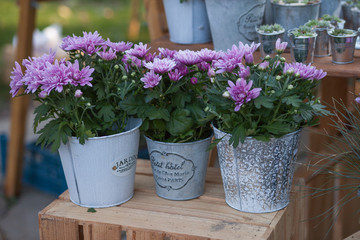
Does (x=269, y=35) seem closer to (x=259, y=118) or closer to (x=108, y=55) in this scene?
(x=259, y=118)

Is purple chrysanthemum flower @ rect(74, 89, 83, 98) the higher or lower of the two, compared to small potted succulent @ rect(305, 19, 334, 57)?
lower

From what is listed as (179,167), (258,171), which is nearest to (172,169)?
(179,167)

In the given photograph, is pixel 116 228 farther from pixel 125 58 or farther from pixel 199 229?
pixel 125 58

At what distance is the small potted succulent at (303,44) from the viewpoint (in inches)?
54.4

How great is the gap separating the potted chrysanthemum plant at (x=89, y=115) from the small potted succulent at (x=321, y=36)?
Result: 20.5 inches

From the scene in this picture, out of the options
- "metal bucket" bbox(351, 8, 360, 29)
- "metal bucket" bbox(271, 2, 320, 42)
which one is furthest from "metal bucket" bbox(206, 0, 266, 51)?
"metal bucket" bbox(351, 8, 360, 29)

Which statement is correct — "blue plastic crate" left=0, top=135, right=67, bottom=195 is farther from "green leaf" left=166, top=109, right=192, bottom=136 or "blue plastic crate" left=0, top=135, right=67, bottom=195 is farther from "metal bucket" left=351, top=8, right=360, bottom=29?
"metal bucket" left=351, top=8, right=360, bottom=29

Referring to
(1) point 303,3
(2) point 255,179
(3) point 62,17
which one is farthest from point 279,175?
(3) point 62,17

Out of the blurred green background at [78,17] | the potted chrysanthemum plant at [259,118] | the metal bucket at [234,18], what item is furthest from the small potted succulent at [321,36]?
the blurred green background at [78,17]

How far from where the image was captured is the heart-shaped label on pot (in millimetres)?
1309

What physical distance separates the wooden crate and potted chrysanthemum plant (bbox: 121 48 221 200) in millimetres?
63

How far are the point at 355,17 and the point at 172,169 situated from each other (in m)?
0.77

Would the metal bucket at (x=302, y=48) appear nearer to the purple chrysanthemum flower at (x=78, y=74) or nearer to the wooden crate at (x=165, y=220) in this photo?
the wooden crate at (x=165, y=220)

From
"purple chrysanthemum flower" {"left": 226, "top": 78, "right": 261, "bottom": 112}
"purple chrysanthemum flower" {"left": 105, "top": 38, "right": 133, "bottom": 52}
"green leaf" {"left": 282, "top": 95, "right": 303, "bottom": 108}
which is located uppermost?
"purple chrysanthemum flower" {"left": 105, "top": 38, "right": 133, "bottom": 52}
